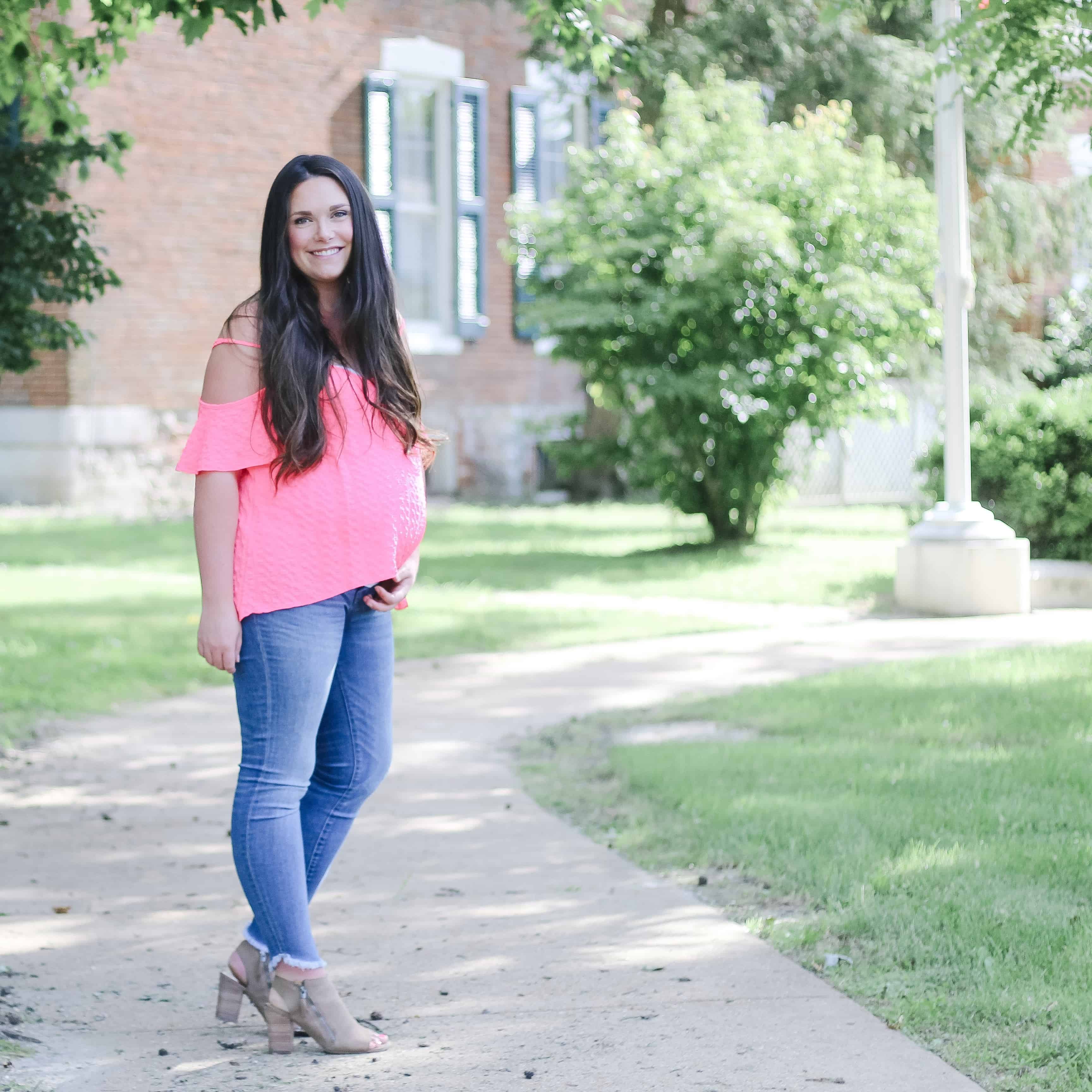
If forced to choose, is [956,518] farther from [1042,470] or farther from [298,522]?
[298,522]

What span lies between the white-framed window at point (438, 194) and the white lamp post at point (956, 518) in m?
11.1

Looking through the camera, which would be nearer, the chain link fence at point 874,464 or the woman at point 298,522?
the woman at point 298,522

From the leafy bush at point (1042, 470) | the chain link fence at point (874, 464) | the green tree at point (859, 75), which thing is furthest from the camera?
the chain link fence at point (874, 464)

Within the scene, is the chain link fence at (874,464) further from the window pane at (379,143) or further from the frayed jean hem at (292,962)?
the frayed jean hem at (292,962)

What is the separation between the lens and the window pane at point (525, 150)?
69.2ft

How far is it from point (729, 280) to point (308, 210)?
10306 mm

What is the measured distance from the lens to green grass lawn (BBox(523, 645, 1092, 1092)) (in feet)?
11.1

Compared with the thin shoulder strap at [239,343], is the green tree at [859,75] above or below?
above

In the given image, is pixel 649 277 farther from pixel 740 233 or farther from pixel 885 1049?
pixel 885 1049

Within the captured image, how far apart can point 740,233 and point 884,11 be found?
7.47 meters

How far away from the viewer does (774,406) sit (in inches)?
525

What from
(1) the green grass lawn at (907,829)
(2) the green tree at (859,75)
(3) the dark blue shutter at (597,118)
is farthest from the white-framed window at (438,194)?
(1) the green grass lawn at (907,829)

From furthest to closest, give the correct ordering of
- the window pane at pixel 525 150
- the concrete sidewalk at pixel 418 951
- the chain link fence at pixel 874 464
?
the chain link fence at pixel 874 464 < the window pane at pixel 525 150 < the concrete sidewalk at pixel 418 951

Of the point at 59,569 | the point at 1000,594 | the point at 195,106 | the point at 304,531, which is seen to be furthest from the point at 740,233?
the point at 304,531
